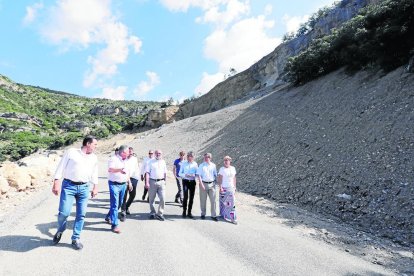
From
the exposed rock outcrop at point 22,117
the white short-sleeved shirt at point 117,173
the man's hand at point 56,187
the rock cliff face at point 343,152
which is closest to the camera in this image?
the man's hand at point 56,187

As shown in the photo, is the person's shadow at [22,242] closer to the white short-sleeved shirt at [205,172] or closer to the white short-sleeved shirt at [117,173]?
the white short-sleeved shirt at [117,173]

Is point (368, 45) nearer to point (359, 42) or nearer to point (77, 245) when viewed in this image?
point (359, 42)

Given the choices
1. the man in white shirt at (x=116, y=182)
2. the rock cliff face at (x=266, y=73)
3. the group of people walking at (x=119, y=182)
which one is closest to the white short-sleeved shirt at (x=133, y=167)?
the group of people walking at (x=119, y=182)

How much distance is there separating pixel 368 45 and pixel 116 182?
63.3 ft

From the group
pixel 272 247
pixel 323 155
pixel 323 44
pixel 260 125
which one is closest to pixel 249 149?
pixel 260 125

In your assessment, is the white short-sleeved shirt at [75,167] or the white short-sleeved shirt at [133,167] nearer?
the white short-sleeved shirt at [75,167]

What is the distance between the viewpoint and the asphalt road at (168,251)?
5395 millimetres

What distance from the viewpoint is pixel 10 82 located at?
13500cm

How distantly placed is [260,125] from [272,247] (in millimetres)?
18391

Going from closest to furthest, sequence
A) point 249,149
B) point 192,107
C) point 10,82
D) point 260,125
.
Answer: point 249,149, point 260,125, point 192,107, point 10,82

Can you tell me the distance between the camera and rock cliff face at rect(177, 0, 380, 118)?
131 ft

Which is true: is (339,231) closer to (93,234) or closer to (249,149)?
(93,234)

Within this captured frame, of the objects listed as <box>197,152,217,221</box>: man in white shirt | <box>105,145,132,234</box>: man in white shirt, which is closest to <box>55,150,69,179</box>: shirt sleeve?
<box>105,145,132,234</box>: man in white shirt

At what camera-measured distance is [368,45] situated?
69.7 ft
